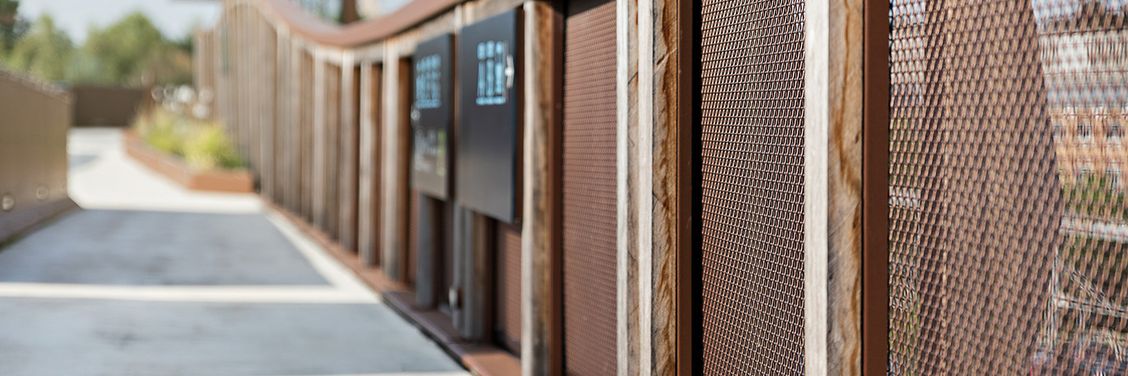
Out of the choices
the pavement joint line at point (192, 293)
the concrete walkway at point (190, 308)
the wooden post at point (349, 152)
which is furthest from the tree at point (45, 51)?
the pavement joint line at point (192, 293)

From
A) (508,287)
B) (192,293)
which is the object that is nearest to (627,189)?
(508,287)

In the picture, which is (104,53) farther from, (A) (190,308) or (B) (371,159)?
(A) (190,308)

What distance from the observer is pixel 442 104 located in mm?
7359

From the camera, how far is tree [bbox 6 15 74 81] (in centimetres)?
6400

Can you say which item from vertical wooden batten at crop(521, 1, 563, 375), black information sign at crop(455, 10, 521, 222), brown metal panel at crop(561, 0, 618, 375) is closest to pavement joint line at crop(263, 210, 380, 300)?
black information sign at crop(455, 10, 521, 222)

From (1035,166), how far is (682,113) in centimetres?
159

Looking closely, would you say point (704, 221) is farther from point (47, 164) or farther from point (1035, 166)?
point (47, 164)

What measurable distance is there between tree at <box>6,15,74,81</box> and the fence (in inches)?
2336

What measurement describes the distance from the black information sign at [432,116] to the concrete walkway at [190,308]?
863 millimetres

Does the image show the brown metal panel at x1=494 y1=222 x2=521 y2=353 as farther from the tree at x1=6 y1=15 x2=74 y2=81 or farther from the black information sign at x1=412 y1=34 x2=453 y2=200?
the tree at x1=6 y1=15 x2=74 y2=81

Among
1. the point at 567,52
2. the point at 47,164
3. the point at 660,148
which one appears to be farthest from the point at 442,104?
A: the point at 47,164

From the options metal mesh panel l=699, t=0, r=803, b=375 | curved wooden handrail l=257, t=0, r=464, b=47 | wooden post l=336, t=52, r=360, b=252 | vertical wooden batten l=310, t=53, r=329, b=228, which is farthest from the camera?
vertical wooden batten l=310, t=53, r=329, b=228

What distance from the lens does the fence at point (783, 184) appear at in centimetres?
253

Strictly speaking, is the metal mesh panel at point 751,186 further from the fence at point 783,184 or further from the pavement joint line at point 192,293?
the pavement joint line at point 192,293
